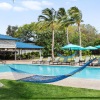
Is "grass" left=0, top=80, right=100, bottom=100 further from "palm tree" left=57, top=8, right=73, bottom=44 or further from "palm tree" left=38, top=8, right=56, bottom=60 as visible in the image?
"palm tree" left=57, top=8, right=73, bottom=44

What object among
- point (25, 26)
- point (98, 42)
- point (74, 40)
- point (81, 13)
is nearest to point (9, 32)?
point (25, 26)

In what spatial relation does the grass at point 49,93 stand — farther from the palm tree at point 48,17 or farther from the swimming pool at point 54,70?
the palm tree at point 48,17

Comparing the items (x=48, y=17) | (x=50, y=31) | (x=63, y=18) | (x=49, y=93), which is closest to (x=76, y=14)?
(x=63, y=18)

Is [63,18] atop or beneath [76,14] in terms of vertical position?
beneath

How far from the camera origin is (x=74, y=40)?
185 ft

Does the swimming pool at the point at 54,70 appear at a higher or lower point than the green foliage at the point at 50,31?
lower

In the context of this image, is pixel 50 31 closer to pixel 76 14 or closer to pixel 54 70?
pixel 76 14

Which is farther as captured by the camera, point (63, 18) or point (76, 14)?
point (63, 18)

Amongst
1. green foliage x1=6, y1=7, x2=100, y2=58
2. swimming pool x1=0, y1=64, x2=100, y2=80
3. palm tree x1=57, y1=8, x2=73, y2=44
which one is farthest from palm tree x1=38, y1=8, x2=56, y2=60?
swimming pool x1=0, y1=64, x2=100, y2=80

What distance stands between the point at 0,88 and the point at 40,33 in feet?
128

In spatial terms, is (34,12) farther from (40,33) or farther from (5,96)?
(5,96)

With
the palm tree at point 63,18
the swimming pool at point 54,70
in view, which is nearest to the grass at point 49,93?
the swimming pool at point 54,70

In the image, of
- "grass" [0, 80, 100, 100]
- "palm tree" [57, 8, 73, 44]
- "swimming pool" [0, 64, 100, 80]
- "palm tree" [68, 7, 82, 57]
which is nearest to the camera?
"grass" [0, 80, 100, 100]

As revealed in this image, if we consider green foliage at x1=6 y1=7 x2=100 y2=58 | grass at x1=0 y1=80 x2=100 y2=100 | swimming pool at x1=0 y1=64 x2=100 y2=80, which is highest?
green foliage at x1=6 y1=7 x2=100 y2=58
